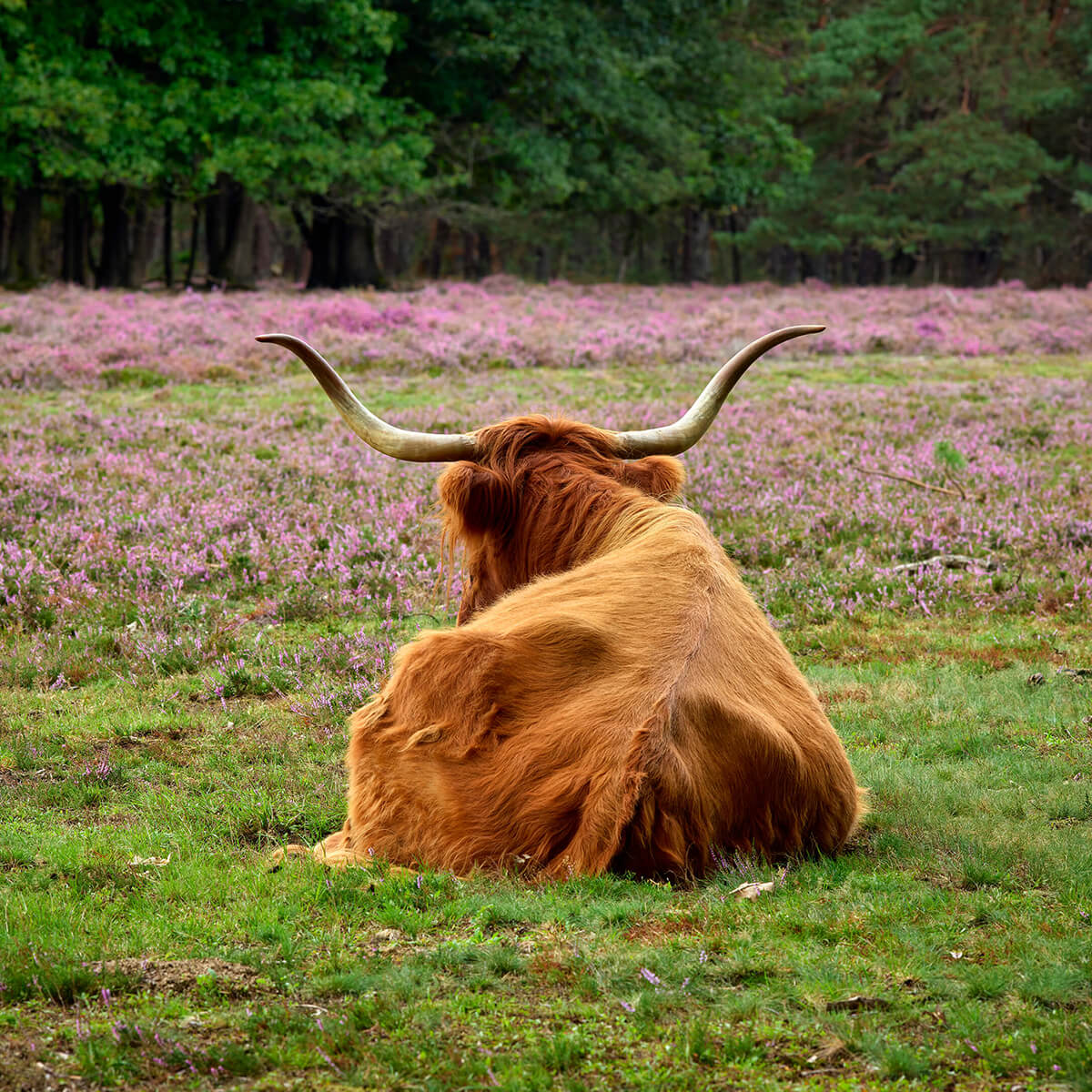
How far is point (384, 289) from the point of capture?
101 ft

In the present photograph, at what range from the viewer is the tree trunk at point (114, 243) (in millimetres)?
32156

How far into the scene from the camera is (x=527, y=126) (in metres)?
32.3

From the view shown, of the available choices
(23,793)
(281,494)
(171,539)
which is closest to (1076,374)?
(281,494)

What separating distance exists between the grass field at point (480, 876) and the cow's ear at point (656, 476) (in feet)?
4.71

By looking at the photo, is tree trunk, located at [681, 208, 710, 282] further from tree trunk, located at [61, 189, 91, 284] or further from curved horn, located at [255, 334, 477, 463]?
curved horn, located at [255, 334, 477, 463]

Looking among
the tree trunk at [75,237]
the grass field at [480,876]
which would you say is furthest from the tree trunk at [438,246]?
the grass field at [480,876]

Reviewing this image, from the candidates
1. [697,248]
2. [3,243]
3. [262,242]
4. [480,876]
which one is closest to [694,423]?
[480,876]

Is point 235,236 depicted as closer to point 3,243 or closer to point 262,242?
point 262,242

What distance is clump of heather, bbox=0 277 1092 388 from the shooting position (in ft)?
57.7

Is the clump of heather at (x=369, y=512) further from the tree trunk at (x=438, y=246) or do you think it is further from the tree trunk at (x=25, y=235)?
the tree trunk at (x=438, y=246)

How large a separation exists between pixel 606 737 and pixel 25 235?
31.8 meters

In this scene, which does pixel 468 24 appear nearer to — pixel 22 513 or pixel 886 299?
pixel 886 299

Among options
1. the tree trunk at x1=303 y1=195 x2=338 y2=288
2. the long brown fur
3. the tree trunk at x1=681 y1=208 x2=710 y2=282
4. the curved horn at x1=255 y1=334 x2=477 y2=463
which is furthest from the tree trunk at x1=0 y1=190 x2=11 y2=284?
the long brown fur

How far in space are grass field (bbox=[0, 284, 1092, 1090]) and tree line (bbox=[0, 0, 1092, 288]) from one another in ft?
46.4
